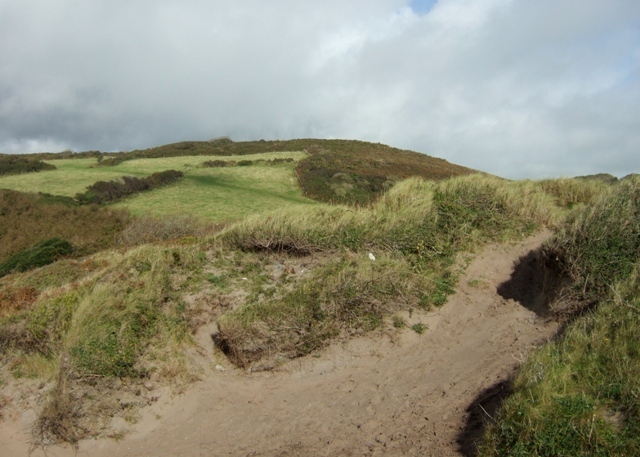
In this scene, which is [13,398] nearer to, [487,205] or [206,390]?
[206,390]

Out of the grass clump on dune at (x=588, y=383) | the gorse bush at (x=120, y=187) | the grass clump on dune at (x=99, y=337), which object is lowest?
the grass clump on dune at (x=99, y=337)

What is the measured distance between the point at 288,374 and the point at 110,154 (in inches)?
2026

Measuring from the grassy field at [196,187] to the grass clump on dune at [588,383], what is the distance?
1762 centimetres

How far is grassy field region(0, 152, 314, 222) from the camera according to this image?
26109 millimetres

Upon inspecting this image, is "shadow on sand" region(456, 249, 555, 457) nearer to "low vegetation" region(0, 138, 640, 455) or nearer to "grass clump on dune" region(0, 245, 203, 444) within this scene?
"low vegetation" region(0, 138, 640, 455)

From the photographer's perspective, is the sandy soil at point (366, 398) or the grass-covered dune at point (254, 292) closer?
the sandy soil at point (366, 398)

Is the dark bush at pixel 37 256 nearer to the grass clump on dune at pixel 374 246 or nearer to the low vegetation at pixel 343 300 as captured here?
the low vegetation at pixel 343 300

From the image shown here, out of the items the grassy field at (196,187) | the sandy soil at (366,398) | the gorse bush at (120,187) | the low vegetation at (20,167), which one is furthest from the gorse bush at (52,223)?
the sandy soil at (366,398)

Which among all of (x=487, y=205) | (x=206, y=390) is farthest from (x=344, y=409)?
(x=487, y=205)

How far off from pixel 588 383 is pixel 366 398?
3.10m

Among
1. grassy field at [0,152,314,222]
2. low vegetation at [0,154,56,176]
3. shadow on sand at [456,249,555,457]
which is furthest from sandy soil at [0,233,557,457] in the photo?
low vegetation at [0,154,56,176]

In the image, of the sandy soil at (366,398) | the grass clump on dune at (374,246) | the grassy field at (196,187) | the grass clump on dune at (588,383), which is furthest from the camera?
the grassy field at (196,187)

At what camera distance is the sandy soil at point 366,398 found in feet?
19.7

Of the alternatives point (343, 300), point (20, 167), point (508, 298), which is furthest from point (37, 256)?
point (20, 167)
